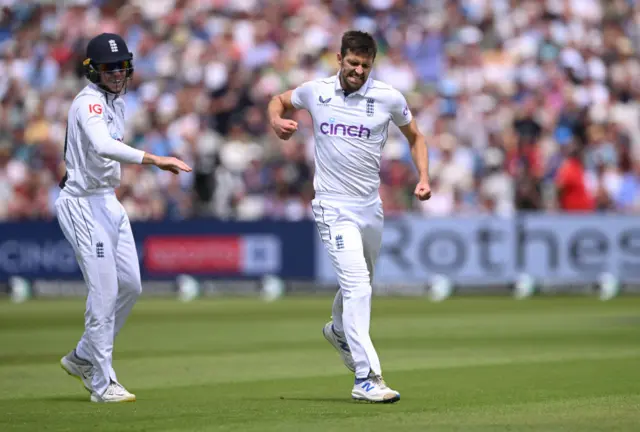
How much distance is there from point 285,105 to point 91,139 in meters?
1.41

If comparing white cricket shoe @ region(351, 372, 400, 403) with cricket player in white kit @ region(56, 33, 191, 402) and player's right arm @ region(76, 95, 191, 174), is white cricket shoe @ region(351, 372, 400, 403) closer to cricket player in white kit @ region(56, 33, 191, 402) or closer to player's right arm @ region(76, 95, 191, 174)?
cricket player in white kit @ region(56, 33, 191, 402)

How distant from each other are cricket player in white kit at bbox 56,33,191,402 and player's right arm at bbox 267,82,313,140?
2.40ft

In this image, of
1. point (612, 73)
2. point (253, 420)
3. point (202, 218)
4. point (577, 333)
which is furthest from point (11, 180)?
point (253, 420)

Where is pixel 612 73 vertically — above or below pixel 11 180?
above

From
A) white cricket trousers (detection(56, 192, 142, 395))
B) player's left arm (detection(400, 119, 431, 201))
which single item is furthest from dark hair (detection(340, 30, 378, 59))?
white cricket trousers (detection(56, 192, 142, 395))

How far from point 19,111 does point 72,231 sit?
1800 centimetres

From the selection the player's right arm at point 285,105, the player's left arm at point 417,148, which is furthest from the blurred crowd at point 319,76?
the player's right arm at point 285,105

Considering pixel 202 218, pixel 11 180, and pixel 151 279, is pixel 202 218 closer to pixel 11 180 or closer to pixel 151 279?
pixel 151 279

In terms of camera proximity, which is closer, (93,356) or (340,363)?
(93,356)

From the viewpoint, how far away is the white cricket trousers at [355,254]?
29.9ft

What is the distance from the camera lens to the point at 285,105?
969 centimetres

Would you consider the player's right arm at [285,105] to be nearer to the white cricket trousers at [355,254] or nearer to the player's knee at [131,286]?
the white cricket trousers at [355,254]

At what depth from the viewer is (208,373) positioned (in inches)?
443

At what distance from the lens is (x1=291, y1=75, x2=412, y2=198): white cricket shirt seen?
9.38 metres
